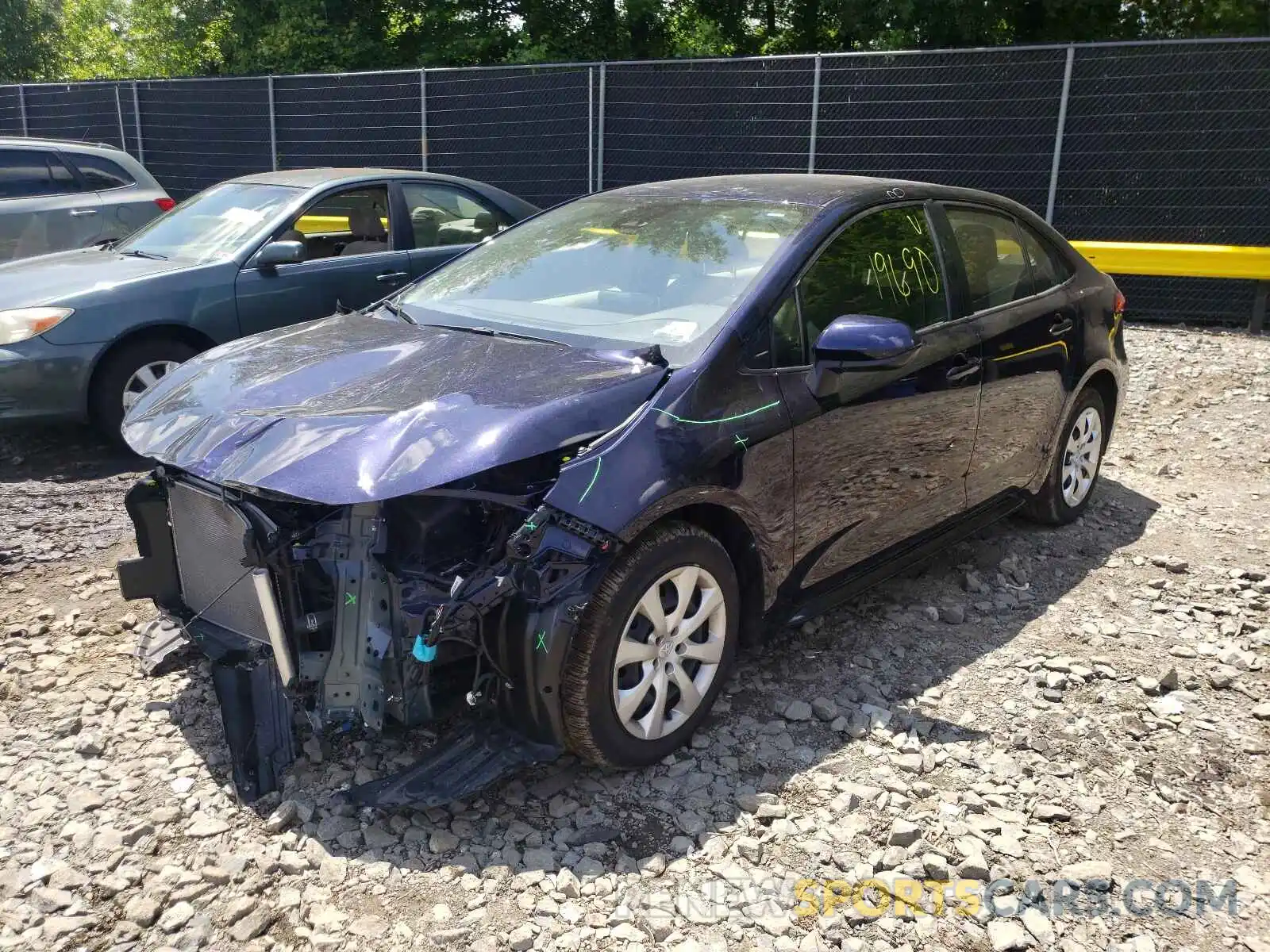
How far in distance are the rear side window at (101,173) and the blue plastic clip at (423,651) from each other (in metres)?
7.99

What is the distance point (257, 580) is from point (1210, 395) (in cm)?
691

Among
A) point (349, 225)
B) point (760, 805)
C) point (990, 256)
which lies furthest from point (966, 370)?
point (349, 225)

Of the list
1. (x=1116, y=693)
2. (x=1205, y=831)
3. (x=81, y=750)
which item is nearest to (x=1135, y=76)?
(x=1116, y=693)

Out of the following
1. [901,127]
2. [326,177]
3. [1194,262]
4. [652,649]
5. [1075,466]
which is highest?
[901,127]

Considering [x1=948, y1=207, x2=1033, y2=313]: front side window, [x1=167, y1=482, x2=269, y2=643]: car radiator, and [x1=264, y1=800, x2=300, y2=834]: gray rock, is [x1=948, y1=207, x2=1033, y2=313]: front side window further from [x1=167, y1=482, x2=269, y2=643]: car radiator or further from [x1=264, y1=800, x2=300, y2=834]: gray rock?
[x1=264, y1=800, x2=300, y2=834]: gray rock

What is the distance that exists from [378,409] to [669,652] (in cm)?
110

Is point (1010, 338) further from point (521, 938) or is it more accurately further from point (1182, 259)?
point (1182, 259)

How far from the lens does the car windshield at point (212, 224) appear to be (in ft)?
21.6

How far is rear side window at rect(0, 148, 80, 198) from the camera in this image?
8.91 metres

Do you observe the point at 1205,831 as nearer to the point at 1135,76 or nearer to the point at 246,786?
the point at 246,786

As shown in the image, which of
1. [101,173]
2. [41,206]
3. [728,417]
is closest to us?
[728,417]

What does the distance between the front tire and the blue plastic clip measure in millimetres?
372

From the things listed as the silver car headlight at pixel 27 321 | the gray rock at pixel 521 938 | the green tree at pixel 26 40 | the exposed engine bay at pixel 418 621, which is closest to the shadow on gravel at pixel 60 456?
the silver car headlight at pixel 27 321

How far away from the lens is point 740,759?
338 cm
